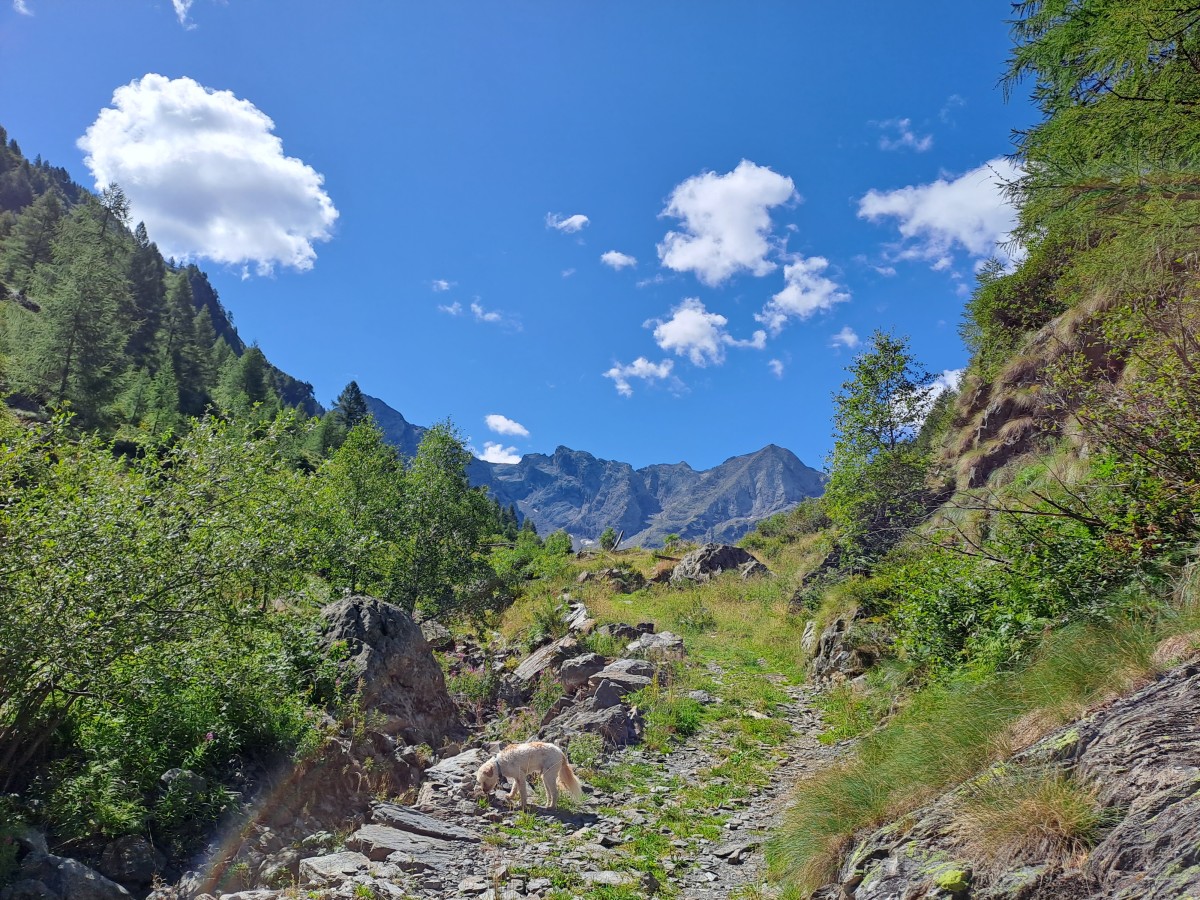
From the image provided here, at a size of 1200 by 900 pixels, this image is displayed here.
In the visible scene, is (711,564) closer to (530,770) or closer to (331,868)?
(530,770)

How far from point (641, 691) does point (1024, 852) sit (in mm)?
10800

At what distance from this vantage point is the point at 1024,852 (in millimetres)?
3562

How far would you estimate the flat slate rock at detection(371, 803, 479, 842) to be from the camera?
7688 mm

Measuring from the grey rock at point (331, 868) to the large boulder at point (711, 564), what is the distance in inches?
1043

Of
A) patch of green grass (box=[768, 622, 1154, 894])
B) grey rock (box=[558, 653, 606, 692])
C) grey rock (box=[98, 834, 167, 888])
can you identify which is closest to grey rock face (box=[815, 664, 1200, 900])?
patch of green grass (box=[768, 622, 1154, 894])

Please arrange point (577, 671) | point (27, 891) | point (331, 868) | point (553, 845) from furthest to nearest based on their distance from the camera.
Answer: point (577, 671), point (553, 845), point (331, 868), point (27, 891)

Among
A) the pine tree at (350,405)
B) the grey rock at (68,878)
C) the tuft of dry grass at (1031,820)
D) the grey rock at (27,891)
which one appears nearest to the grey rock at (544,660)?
the grey rock at (68,878)

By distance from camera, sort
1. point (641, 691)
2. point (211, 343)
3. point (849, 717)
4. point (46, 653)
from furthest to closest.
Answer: point (211, 343), point (641, 691), point (849, 717), point (46, 653)

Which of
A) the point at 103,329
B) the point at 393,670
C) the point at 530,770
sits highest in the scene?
the point at 103,329

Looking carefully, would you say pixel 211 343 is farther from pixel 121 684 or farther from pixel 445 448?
pixel 121 684

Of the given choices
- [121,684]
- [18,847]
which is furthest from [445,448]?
[18,847]

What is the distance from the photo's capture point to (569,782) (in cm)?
877

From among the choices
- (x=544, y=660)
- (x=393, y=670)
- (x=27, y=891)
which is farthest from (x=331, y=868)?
(x=544, y=660)

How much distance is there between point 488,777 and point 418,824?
4.12 ft
